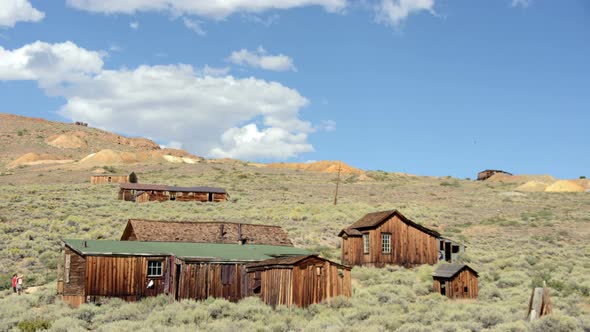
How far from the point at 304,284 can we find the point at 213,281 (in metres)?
4.44

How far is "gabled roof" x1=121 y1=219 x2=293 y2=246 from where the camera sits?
1394 inches

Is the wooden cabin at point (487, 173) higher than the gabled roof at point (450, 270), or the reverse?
the wooden cabin at point (487, 173)

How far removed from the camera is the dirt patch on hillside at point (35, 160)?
108688 millimetres

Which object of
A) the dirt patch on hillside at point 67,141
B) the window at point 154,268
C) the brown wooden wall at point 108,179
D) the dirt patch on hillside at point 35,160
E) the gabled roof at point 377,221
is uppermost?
the dirt patch on hillside at point 67,141

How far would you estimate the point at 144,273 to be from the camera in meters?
28.8

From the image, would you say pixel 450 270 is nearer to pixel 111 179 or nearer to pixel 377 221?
pixel 377 221

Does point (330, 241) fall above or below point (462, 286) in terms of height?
above

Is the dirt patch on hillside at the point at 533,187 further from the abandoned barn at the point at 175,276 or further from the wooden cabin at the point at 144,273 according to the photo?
the wooden cabin at the point at 144,273

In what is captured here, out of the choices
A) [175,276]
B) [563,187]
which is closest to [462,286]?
[175,276]

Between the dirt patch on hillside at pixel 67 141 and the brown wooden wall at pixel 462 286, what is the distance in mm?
114174

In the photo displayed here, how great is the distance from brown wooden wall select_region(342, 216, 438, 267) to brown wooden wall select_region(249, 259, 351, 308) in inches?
372

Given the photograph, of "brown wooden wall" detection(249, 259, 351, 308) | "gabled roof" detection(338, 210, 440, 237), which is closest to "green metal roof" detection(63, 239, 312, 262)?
"brown wooden wall" detection(249, 259, 351, 308)

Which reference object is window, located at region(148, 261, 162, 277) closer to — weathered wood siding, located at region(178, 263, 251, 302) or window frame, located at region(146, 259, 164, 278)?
window frame, located at region(146, 259, 164, 278)

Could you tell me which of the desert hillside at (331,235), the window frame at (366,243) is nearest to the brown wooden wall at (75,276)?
the desert hillside at (331,235)
